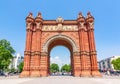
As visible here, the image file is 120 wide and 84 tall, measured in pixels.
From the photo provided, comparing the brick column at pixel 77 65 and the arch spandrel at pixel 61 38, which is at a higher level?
the arch spandrel at pixel 61 38

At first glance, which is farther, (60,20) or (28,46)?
(60,20)

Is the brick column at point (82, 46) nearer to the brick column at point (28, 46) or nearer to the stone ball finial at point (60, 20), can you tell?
the stone ball finial at point (60, 20)

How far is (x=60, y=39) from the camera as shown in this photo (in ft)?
98.4

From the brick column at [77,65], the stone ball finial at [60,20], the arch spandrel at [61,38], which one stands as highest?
the stone ball finial at [60,20]

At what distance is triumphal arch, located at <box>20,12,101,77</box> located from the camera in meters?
26.4

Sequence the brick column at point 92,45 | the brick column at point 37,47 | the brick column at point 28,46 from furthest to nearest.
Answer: the brick column at point 37,47, the brick column at point 28,46, the brick column at point 92,45

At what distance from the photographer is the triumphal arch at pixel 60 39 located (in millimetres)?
26391

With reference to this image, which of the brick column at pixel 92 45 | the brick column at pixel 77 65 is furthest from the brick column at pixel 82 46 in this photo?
the brick column at pixel 92 45

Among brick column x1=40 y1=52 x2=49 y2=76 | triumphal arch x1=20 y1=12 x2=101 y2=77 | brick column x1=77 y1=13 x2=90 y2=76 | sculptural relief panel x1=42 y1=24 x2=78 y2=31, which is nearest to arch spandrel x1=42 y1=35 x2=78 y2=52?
triumphal arch x1=20 y1=12 x2=101 y2=77

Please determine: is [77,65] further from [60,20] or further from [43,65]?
[60,20]

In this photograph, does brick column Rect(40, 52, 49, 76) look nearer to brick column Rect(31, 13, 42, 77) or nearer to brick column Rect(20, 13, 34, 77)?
brick column Rect(31, 13, 42, 77)

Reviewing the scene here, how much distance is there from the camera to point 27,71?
85.3 ft

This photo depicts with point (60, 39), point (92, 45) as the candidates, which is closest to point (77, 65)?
point (92, 45)

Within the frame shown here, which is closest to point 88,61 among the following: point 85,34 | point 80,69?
point 80,69
